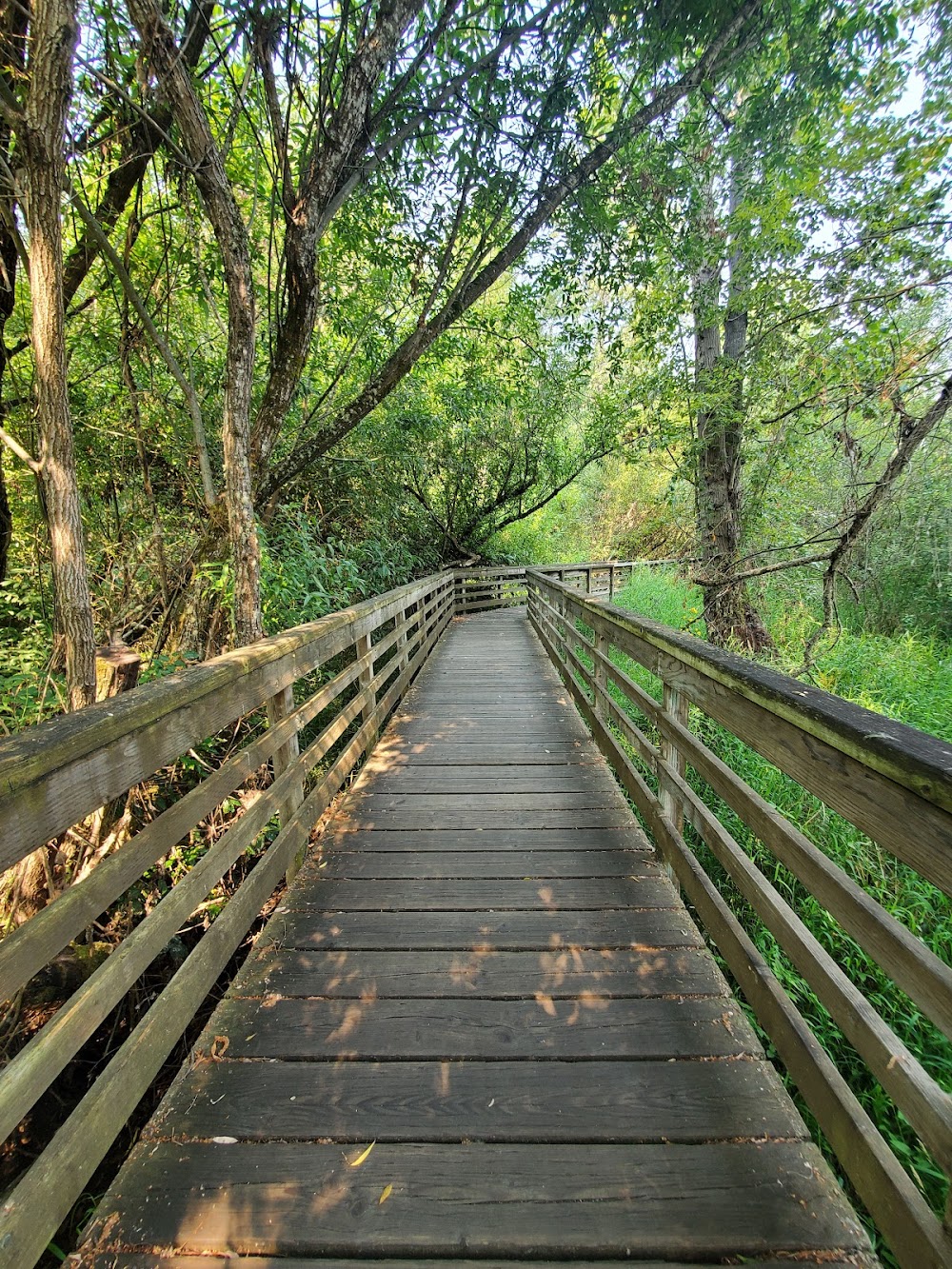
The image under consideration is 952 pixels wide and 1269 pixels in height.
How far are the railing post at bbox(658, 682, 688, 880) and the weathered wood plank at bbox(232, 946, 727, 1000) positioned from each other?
18.7 inches

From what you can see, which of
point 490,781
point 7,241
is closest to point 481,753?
point 490,781

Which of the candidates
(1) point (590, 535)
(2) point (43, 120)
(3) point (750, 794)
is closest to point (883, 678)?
(3) point (750, 794)

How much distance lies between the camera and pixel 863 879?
2977mm

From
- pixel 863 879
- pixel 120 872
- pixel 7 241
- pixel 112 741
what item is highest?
pixel 7 241

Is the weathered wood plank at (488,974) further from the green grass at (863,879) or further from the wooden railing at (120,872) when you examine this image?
the green grass at (863,879)

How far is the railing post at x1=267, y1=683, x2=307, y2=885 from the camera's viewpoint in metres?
2.13

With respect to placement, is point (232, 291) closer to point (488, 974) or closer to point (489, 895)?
point (489, 895)

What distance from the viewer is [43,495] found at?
277 centimetres

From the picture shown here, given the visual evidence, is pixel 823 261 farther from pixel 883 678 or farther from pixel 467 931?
pixel 467 931

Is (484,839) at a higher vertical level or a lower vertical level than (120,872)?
lower

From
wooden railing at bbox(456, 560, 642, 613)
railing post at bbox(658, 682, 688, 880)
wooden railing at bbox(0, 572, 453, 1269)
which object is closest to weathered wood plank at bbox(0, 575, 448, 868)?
wooden railing at bbox(0, 572, 453, 1269)

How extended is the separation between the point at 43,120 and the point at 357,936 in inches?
147

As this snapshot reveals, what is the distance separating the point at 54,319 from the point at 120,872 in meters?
2.78

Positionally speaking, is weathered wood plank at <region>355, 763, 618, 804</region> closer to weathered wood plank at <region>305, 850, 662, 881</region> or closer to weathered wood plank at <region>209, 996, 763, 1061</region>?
weathered wood plank at <region>305, 850, 662, 881</region>
